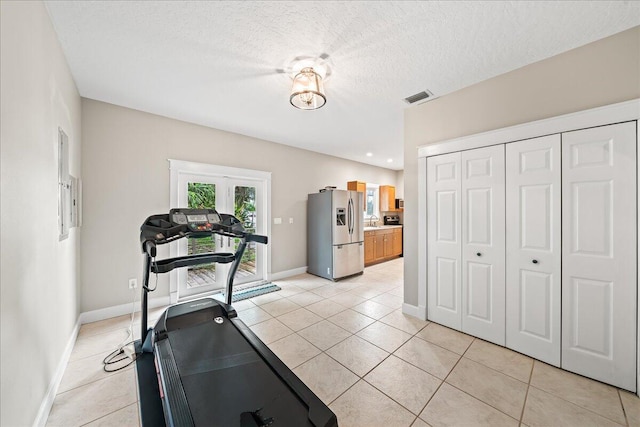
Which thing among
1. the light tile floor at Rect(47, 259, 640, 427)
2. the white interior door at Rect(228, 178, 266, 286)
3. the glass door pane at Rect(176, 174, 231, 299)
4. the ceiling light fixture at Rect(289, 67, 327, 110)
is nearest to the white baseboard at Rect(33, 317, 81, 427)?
the light tile floor at Rect(47, 259, 640, 427)

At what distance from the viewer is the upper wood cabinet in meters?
7.18

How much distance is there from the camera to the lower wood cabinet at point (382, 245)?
18.9 feet

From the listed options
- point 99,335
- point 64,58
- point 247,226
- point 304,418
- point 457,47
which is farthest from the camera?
point 247,226

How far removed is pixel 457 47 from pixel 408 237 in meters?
2.07

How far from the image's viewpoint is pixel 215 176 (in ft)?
12.7

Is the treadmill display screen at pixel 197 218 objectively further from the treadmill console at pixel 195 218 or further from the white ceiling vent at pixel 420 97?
the white ceiling vent at pixel 420 97

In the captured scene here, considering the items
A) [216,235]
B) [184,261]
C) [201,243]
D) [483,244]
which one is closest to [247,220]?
[216,235]

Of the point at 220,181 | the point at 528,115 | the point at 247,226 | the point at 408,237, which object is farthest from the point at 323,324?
the point at 528,115

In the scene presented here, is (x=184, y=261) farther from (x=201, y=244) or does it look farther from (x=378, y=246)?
(x=378, y=246)

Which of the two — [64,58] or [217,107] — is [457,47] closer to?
[217,107]

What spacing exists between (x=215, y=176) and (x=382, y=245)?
435cm

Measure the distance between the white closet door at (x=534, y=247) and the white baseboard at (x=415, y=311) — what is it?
2.74 feet

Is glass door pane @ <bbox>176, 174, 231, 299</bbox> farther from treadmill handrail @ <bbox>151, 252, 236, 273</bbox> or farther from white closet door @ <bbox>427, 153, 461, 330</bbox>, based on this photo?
white closet door @ <bbox>427, 153, 461, 330</bbox>

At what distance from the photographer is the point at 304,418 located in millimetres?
1285
